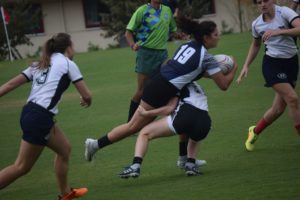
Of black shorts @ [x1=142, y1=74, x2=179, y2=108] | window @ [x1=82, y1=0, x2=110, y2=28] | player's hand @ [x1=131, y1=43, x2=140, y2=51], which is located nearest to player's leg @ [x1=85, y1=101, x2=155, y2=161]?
black shorts @ [x1=142, y1=74, x2=179, y2=108]

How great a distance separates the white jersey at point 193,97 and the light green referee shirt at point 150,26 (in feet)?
13.8

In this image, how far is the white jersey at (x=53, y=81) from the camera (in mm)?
7637

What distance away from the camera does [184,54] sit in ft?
28.4

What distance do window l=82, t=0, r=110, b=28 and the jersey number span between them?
113 feet

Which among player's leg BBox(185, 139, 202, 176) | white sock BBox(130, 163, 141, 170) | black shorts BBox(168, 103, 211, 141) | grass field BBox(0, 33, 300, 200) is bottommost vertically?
grass field BBox(0, 33, 300, 200)

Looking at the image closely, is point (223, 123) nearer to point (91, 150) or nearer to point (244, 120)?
point (244, 120)

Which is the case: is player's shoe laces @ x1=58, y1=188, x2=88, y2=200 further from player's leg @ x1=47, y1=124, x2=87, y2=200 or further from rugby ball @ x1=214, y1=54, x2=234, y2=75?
rugby ball @ x1=214, y1=54, x2=234, y2=75

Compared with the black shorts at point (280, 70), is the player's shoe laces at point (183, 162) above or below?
below

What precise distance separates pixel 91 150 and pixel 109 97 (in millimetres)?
8819

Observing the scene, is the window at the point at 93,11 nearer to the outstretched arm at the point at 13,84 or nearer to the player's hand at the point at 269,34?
the player's hand at the point at 269,34

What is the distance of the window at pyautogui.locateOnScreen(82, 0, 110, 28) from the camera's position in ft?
142

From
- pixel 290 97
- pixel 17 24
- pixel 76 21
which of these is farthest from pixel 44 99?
pixel 76 21

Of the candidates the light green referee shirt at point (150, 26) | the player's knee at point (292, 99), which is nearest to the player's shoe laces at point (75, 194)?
the player's knee at point (292, 99)

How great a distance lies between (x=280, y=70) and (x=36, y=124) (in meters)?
3.82
